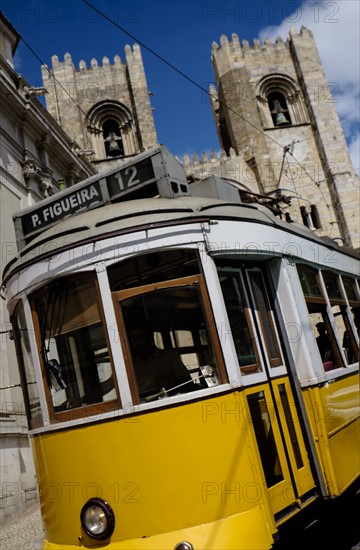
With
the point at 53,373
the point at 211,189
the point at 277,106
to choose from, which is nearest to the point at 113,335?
the point at 53,373

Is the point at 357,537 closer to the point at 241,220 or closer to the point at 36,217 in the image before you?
the point at 241,220

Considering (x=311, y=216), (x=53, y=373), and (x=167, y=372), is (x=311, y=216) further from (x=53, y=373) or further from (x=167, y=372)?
(x=53, y=373)

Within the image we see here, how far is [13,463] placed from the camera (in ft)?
28.9

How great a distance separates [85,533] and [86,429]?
613 mm

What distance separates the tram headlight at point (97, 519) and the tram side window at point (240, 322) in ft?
3.98

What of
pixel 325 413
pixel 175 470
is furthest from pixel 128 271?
pixel 325 413

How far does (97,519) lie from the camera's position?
3014mm

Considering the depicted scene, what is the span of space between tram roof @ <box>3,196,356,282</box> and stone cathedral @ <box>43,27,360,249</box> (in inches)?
1110

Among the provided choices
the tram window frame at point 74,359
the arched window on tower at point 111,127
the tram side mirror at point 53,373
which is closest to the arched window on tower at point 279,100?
the arched window on tower at point 111,127

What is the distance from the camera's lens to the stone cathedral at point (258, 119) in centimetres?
3169

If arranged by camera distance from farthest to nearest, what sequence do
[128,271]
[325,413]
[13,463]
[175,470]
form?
[13,463] → [325,413] → [128,271] → [175,470]

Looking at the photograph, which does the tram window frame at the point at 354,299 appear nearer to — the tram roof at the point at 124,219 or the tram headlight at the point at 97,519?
the tram roof at the point at 124,219

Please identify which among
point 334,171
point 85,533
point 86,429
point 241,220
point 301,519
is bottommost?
point 301,519

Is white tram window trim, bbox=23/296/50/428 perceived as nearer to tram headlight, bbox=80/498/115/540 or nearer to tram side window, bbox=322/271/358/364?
tram headlight, bbox=80/498/115/540
